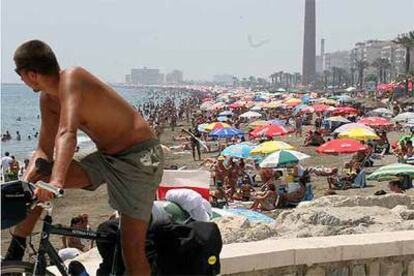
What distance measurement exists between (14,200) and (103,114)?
0.51m

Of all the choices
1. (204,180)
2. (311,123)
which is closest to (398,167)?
(204,180)

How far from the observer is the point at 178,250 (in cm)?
305

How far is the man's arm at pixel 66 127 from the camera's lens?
102 inches

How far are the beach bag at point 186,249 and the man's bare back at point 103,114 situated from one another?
0.45m

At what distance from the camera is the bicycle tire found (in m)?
2.70

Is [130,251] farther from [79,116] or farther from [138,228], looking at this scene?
[79,116]

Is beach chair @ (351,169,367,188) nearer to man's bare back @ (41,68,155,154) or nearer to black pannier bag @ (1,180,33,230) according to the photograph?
man's bare back @ (41,68,155,154)

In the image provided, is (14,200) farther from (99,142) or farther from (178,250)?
(178,250)

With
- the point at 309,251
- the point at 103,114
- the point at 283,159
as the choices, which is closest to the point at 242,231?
the point at 309,251

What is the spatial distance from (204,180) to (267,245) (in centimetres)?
322

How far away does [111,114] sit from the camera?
2.86m

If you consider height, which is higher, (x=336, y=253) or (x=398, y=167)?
(x=336, y=253)

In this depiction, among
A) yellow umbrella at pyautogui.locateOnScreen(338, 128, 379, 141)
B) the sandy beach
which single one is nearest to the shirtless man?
the sandy beach

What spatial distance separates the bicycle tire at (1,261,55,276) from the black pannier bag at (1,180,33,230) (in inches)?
7.2
